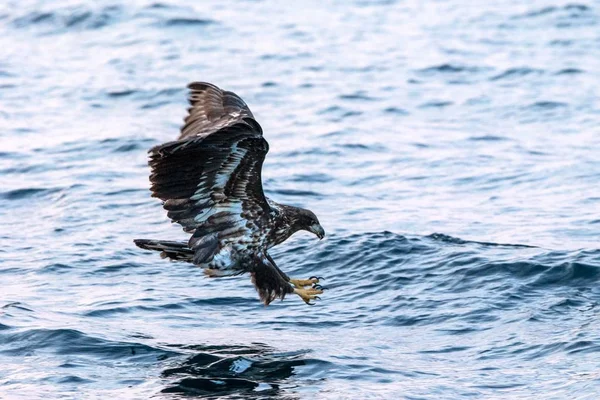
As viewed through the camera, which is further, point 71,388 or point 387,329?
point 387,329

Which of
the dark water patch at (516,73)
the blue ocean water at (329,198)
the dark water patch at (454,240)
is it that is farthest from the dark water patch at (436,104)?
the dark water patch at (454,240)

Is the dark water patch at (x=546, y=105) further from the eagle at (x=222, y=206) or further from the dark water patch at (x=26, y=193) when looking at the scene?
the eagle at (x=222, y=206)

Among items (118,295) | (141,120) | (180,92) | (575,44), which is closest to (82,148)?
(141,120)

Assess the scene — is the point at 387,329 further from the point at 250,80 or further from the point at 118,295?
the point at 250,80

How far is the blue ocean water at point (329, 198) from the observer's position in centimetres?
898

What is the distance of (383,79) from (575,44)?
11.9ft

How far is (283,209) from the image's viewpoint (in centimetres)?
968

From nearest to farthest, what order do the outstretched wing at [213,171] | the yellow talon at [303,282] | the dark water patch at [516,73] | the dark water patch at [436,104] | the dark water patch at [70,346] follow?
the outstretched wing at [213,171] → the dark water patch at [70,346] → the yellow talon at [303,282] → the dark water patch at [436,104] → the dark water patch at [516,73]

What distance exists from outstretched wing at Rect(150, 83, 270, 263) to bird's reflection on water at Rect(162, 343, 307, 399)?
81 cm

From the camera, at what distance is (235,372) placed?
8789mm

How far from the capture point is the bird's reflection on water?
27.7 ft

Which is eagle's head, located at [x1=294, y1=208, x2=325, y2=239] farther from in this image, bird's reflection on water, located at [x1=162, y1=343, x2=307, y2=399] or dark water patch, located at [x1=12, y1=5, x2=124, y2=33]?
dark water patch, located at [x1=12, y1=5, x2=124, y2=33]

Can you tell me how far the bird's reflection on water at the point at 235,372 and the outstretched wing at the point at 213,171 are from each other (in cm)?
81

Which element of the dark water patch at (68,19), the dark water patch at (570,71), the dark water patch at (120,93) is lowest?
the dark water patch at (570,71)
